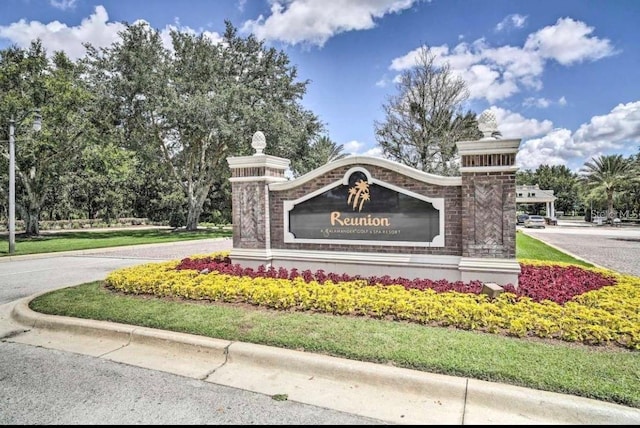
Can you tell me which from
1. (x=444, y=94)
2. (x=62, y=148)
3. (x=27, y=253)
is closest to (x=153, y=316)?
(x=27, y=253)

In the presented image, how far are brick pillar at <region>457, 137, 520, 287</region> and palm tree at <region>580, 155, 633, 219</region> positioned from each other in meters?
48.3

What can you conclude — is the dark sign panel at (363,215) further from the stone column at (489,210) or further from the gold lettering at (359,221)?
the stone column at (489,210)

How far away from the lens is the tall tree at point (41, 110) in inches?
802

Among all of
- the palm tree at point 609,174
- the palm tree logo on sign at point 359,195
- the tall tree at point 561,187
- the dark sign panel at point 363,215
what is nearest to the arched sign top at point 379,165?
the dark sign panel at point 363,215

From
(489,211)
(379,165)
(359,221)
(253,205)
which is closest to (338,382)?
(489,211)

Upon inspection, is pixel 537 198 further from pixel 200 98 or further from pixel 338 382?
pixel 338 382

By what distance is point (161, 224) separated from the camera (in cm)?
4241

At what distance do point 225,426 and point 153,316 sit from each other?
2855mm

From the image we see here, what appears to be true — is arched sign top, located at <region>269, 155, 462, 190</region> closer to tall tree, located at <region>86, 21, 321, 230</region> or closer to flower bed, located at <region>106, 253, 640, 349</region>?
flower bed, located at <region>106, 253, 640, 349</region>

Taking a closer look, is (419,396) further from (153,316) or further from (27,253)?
(27,253)

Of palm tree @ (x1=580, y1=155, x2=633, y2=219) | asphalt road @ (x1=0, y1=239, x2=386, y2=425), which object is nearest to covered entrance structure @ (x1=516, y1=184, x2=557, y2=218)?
palm tree @ (x1=580, y1=155, x2=633, y2=219)

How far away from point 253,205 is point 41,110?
16.4 m

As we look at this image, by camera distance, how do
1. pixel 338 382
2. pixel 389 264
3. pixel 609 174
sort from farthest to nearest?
pixel 609 174 < pixel 389 264 < pixel 338 382

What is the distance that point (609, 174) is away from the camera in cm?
4659
